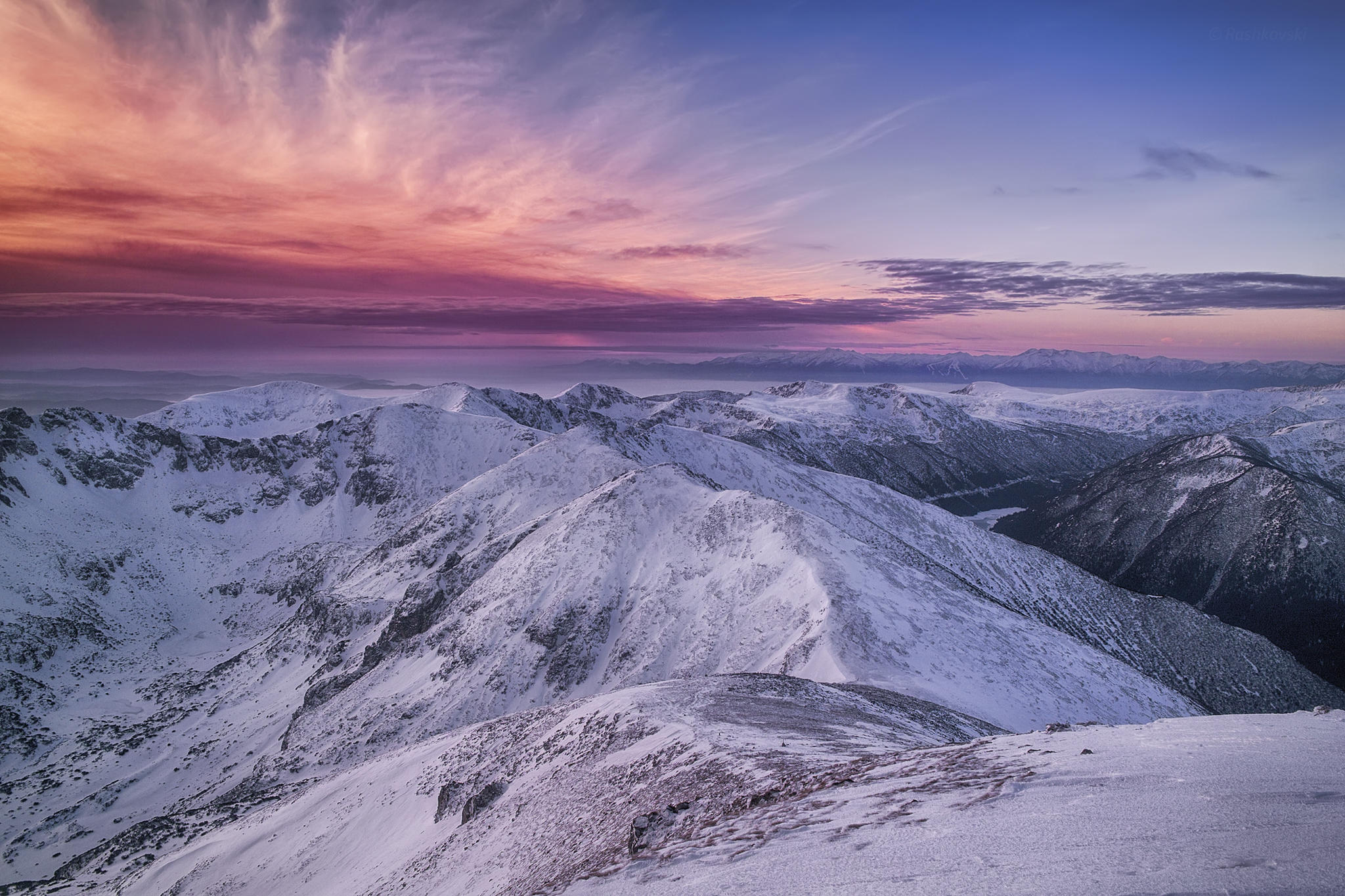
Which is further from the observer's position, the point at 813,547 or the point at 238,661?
the point at 238,661

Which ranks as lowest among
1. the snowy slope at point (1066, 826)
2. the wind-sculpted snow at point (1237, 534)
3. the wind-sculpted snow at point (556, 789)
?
the wind-sculpted snow at point (1237, 534)

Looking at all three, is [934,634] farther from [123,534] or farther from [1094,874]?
[123,534]

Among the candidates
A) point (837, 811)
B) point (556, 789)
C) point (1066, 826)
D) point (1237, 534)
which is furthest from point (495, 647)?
point (1237, 534)

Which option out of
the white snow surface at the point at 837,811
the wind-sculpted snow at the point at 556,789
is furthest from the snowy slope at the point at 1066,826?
the wind-sculpted snow at the point at 556,789

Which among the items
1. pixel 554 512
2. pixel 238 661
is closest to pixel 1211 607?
pixel 554 512

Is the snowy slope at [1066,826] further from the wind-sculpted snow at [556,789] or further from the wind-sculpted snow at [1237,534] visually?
the wind-sculpted snow at [1237,534]

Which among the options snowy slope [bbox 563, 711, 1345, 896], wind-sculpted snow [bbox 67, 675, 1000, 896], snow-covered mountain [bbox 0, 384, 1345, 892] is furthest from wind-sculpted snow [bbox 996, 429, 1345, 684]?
snowy slope [bbox 563, 711, 1345, 896]

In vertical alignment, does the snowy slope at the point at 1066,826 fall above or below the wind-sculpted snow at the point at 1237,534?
above
